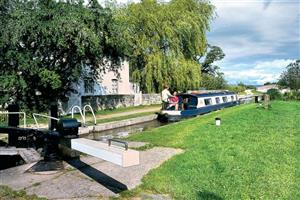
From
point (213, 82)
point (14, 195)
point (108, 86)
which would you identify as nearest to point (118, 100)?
point (108, 86)

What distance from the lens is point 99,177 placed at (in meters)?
5.98

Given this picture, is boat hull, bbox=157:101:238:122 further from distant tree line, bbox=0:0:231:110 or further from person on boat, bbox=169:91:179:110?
distant tree line, bbox=0:0:231:110

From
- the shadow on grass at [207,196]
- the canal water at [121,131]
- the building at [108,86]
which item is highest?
the building at [108,86]

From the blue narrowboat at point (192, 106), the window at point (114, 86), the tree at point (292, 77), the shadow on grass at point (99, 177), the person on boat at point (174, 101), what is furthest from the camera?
the tree at point (292, 77)

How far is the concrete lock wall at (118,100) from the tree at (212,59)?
21472mm

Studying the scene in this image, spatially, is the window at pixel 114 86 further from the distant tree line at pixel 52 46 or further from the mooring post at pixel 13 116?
the mooring post at pixel 13 116

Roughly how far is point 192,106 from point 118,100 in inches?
236

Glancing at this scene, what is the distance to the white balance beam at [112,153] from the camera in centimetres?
454

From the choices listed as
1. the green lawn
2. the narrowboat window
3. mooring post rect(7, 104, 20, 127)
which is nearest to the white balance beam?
the green lawn

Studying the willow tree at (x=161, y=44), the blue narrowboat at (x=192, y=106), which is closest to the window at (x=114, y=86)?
the willow tree at (x=161, y=44)

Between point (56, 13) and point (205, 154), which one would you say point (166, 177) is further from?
point (56, 13)

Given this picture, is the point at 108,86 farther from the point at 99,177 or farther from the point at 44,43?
the point at 99,177

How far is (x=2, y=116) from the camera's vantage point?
15.0 metres

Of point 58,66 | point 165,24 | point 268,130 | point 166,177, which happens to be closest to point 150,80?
point 165,24
